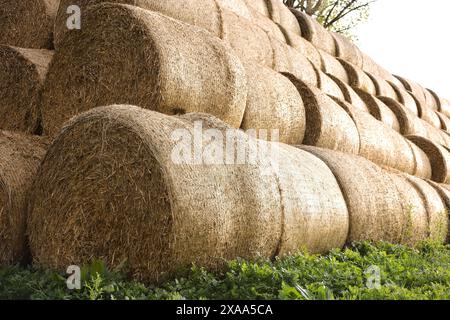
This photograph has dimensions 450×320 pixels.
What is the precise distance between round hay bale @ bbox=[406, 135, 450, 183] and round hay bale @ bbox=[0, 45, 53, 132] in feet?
22.2

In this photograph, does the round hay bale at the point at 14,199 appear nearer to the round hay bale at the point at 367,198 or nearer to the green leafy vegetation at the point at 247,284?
the green leafy vegetation at the point at 247,284

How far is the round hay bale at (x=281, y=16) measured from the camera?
9719 mm

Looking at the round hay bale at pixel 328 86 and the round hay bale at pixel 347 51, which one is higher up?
the round hay bale at pixel 347 51

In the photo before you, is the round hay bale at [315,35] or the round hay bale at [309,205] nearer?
the round hay bale at [309,205]

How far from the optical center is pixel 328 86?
860 cm

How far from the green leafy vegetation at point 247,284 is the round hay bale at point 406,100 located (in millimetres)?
9133

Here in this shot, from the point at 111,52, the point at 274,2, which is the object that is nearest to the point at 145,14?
the point at 111,52

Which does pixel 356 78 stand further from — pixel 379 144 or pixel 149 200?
pixel 149 200

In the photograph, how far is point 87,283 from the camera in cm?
302

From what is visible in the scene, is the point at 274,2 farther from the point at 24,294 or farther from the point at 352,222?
the point at 24,294

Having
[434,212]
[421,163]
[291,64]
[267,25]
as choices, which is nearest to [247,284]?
[434,212]

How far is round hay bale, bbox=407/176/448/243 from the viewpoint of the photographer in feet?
22.4

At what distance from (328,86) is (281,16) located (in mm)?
1960

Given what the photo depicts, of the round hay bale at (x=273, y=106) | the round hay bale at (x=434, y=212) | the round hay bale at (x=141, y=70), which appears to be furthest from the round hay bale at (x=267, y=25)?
the round hay bale at (x=141, y=70)
